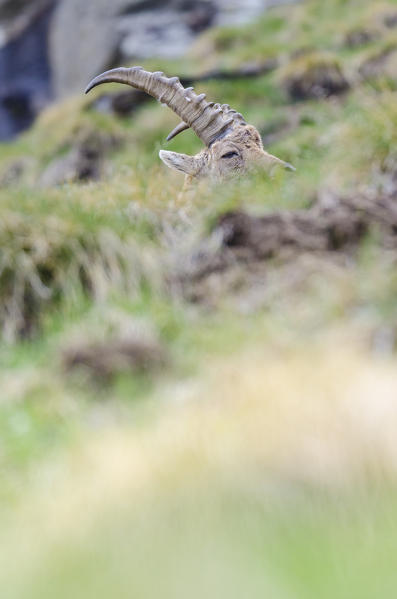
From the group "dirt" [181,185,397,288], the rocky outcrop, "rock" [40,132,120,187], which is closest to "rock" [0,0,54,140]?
the rocky outcrop

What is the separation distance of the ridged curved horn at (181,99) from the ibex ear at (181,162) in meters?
0.24

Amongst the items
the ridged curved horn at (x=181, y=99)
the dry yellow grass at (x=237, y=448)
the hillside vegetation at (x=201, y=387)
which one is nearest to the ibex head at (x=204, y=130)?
the ridged curved horn at (x=181, y=99)

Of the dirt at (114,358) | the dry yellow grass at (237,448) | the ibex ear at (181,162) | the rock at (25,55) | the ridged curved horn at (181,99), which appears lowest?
the rock at (25,55)

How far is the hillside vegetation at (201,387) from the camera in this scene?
220cm

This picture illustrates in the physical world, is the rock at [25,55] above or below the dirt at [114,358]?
below

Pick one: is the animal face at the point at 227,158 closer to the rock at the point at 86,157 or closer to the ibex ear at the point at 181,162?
the ibex ear at the point at 181,162

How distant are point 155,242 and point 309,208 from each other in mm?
1055

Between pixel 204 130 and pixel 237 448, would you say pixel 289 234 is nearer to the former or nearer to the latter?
pixel 237 448

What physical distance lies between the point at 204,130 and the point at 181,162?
1.33 feet

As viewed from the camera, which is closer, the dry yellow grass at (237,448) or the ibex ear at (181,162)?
the dry yellow grass at (237,448)

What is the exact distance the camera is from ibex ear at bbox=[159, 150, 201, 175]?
296 inches

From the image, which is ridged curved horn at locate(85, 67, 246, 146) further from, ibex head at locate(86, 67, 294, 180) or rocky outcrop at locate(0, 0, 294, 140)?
rocky outcrop at locate(0, 0, 294, 140)

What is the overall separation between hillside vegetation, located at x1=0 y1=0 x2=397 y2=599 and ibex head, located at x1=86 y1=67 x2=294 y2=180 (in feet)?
3.06

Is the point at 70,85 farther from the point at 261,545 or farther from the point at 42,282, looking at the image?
the point at 261,545
